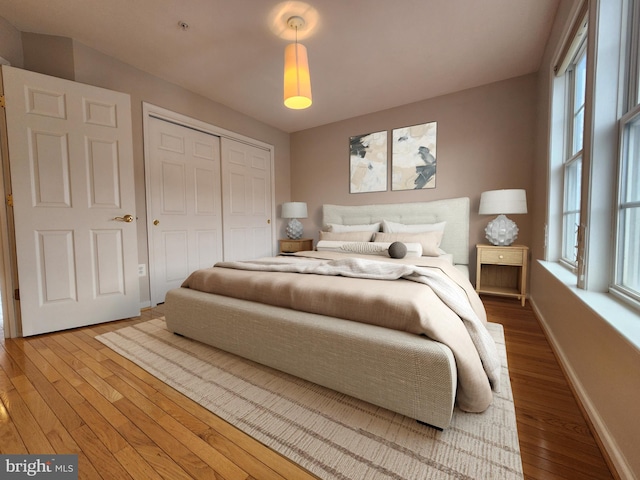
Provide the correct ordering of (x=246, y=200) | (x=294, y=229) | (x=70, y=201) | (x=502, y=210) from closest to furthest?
(x=70, y=201) → (x=502, y=210) → (x=246, y=200) → (x=294, y=229)

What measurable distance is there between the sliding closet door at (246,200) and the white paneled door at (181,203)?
0.13 meters

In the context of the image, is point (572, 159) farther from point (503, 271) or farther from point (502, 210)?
point (503, 271)

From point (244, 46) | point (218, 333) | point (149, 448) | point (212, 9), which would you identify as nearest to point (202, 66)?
point (244, 46)

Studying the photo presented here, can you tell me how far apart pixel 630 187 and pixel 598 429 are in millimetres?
1053

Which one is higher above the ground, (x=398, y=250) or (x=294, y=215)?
(x=294, y=215)

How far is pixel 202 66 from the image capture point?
8.68 feet

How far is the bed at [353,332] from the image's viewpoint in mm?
1071

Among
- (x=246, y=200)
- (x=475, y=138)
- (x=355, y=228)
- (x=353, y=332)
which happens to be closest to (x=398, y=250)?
(x=355, y=228)

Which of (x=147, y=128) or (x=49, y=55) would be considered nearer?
(x=49, y=55)

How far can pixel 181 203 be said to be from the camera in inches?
123

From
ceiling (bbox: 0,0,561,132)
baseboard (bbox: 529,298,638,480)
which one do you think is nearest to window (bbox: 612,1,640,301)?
baseboard (bbox: 529,298,638,480)

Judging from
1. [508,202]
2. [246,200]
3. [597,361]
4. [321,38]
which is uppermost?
[321,38]

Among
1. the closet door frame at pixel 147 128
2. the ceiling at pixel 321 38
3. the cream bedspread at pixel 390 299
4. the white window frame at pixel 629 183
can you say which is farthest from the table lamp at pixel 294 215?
the white window frame at pixel 629 183

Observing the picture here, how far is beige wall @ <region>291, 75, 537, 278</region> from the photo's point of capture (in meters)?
2.88
